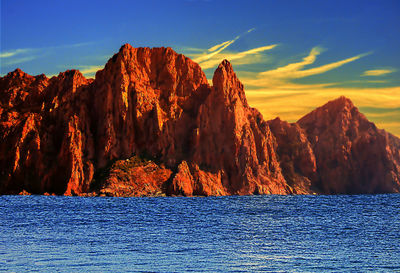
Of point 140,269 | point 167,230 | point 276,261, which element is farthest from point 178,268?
point 167,230

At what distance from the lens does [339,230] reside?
6762 centimetres

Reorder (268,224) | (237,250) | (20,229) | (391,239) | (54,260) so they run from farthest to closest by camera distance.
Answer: (268,224), (20,229), (391,239), (237,250), (54,260)

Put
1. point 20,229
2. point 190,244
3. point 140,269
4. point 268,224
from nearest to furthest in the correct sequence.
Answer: point 140,269, point 190,244, point 20,229, point 268,224

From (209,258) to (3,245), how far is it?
20547mm

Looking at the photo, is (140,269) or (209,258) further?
(209,258)

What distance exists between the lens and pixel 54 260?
1649 inches

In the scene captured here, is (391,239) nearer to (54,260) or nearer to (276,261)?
(276,261)

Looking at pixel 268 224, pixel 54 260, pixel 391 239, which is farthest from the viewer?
pixel 268 224

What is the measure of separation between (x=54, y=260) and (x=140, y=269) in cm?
804

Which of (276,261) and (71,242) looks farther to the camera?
(71,242)

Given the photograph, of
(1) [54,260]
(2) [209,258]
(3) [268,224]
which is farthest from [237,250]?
(3) [268,224]

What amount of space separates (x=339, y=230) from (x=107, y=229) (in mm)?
29949

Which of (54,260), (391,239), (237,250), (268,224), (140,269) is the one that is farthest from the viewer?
(268,224)

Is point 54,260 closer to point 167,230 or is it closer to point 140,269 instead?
point 140,269
